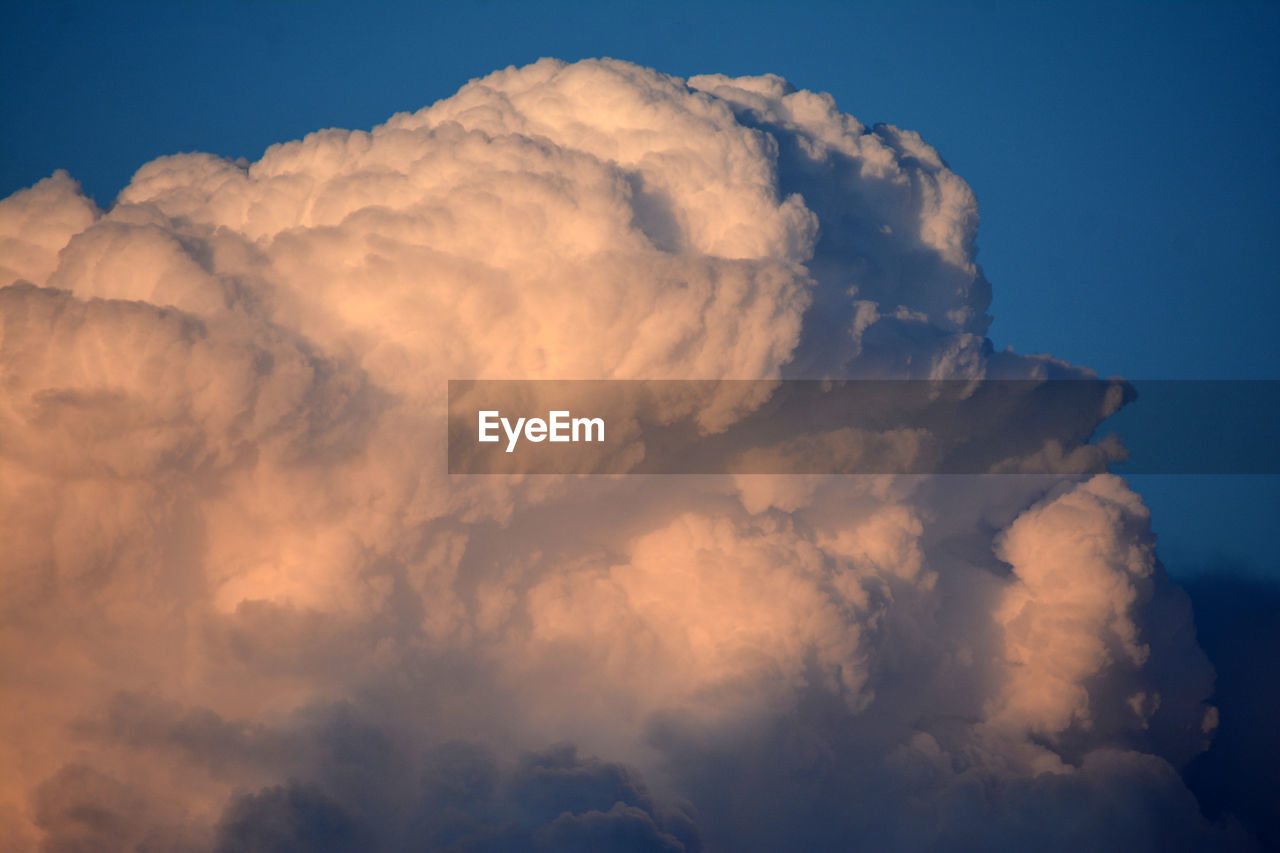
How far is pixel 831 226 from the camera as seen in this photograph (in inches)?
1847

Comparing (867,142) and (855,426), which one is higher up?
(867,142)

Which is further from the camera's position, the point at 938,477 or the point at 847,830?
the point at 938,477

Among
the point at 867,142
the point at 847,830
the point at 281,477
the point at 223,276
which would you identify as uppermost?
the point at 867,142

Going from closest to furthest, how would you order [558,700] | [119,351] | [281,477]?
[119,351] < [281,477] < [558,700]

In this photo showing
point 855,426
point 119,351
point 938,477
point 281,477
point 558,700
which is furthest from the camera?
point 938,477

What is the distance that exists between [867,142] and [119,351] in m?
29.6

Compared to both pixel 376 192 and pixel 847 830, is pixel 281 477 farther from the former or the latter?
pixel 847 830

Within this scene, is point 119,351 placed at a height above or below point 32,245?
below

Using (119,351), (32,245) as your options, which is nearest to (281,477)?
(119,351)

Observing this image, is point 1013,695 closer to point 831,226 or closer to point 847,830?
point 847,830

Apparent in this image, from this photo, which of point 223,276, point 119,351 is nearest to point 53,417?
point 119,351

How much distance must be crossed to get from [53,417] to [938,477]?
112ft

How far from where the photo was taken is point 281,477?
3850 centimetres

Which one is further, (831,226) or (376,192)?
(831,226)
